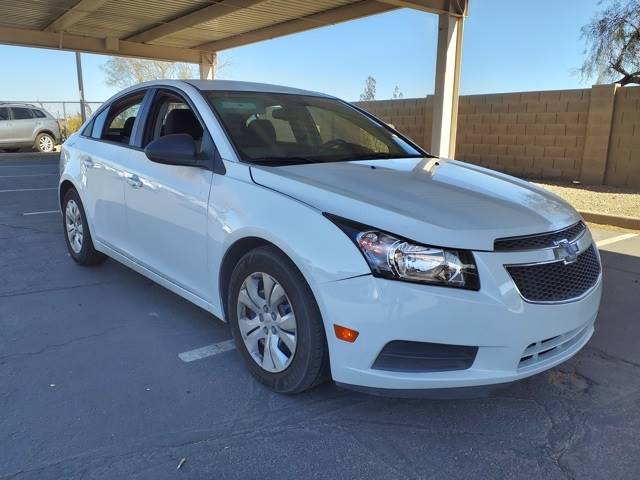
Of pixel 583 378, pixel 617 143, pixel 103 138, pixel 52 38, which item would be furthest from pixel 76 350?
pixel 52 38

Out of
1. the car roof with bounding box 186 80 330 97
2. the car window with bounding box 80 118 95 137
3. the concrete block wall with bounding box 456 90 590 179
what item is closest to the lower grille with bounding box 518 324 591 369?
the car roof with bounding box 186 80 330 97

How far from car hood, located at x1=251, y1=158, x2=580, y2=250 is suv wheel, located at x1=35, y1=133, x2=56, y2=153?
63.7 ft

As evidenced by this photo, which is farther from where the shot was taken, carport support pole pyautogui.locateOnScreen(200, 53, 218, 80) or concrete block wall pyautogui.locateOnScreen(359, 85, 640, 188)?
carport support pole pyautogui.locateOnScreen(200, 53, 218, 80)

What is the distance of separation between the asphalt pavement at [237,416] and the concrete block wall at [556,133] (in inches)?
289

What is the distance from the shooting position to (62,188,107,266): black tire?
499 cm

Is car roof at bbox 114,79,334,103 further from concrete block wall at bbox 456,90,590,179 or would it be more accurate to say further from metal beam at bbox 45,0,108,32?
metal beam at bbox 45,0,108,32

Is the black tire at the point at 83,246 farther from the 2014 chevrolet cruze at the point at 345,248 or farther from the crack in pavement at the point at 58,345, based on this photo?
the crack in pavement at the point at 58,345

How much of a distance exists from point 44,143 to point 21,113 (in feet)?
4.19

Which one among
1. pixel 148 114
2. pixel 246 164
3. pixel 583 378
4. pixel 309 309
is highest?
pixel 148 114

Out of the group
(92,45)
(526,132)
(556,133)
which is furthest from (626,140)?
(92,45)

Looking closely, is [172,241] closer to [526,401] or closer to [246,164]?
[246,164]

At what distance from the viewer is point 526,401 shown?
2990 millimetres

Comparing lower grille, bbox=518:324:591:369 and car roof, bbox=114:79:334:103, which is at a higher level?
car roof, bbox=114:79:334:103

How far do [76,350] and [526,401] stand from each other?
2786 millimetres
